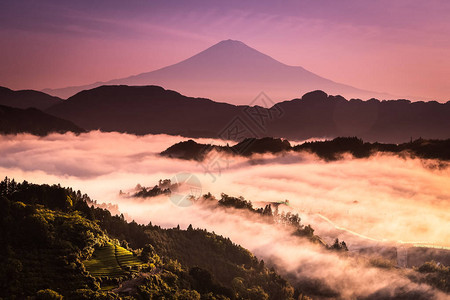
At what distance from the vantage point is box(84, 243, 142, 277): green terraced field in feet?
230

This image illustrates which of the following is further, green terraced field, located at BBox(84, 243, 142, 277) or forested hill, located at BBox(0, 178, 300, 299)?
green terraced field, located at BBox(84, 243, 142, 277)

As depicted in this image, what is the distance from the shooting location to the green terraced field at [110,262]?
2756 inches

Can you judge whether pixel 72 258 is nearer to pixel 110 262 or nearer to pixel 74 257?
pixel 74 257

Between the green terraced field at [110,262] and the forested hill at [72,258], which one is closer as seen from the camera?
the forested hill at [72,258]

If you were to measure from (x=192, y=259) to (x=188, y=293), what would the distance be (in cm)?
4195

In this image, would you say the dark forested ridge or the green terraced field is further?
the green terraced field

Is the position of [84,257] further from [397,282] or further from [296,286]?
[397,282]

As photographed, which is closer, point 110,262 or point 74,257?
point 74,257

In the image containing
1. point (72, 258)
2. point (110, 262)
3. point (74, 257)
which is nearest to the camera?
point (72, 258)

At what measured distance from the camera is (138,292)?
223 feet

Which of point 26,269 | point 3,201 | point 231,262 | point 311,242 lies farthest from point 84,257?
point 311,242

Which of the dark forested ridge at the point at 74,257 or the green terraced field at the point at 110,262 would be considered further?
the green terraced field at the point at 110,262

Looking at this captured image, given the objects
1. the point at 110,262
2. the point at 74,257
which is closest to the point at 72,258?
the point at 74,257

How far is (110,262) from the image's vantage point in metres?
74.1
